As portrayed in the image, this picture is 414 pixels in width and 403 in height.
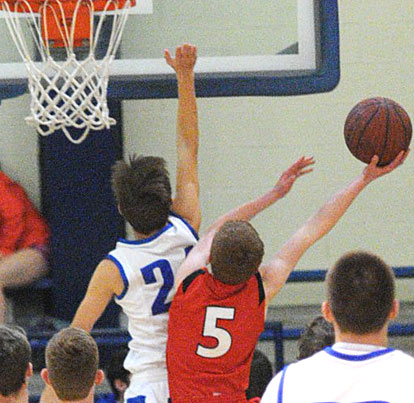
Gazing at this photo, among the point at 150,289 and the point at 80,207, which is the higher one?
the point at 150,289

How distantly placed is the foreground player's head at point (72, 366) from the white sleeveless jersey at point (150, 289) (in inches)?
16.8

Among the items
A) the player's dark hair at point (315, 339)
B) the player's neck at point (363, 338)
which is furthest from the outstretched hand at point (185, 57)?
the player's neck at point (363, 338)

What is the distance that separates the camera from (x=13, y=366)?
2582 mm

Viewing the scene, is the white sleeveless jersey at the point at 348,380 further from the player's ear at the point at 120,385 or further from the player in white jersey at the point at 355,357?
the player's ear at the point at 120,385

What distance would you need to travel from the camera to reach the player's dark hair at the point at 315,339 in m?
2.78

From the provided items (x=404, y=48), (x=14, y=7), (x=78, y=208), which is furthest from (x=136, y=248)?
(x=404, y=48)

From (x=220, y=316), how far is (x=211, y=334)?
0.06m

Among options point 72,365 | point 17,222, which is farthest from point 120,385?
point 72,365

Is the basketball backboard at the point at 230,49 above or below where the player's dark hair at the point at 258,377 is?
above

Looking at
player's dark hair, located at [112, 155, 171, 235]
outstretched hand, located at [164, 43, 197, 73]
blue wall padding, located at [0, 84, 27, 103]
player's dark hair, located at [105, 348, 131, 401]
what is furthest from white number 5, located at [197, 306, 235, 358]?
player's dark hair, located at [105, 348, 131, 401]

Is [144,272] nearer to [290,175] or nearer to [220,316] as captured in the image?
[220,316]

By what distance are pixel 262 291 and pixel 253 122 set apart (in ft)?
11.3

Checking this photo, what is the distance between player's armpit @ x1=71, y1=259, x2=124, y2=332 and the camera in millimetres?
3094

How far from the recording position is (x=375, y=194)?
640cm
